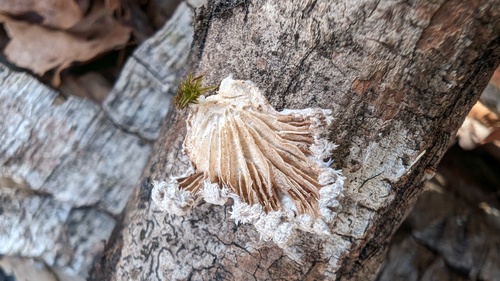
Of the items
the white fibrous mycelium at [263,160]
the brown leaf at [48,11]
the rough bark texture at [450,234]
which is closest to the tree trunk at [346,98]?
the white fibrous mycelium at [263,160]

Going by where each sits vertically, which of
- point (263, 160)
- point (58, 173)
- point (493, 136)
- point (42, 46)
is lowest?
point (58, 173)

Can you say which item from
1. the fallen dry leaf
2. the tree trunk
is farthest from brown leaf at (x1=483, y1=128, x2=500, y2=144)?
the tree trunk

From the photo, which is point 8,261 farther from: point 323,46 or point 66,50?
point 323,46

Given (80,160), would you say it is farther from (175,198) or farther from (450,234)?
(450,234)

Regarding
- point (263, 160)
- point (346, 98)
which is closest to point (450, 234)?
point (346, 98)

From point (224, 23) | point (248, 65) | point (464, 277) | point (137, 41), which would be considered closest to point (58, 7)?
point (137, 41)

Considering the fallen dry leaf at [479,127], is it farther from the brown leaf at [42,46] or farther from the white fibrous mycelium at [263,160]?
the brown leaf at [42,46]
